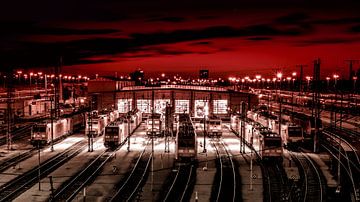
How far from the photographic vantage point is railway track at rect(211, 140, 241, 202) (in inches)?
930

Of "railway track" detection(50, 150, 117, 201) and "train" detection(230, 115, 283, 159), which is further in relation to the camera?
"train" detection(230, 115, 283, 159)

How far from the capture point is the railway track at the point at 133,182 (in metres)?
23.5

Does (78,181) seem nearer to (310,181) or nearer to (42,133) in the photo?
(310,181)

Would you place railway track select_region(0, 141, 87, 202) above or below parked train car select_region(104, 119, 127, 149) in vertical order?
below

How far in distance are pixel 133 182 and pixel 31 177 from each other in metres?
6.44

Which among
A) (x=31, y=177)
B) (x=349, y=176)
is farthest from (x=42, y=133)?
(x=349, y=176)

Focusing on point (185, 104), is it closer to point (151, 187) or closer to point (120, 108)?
point (120, 108)

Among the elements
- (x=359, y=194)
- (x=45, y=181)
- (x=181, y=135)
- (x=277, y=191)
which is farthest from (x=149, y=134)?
(x=359, y=194)

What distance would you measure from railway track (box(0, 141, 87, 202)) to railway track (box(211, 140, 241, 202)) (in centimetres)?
986

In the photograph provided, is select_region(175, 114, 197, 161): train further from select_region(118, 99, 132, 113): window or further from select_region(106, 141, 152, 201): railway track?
select_region(118, 99, 132, 113): window

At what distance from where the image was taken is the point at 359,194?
2322cm

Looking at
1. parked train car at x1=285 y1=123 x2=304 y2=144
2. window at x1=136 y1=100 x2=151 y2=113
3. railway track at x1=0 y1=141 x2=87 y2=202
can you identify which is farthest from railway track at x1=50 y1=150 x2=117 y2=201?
window at x1=136 y1=100 x2=151 y2=113

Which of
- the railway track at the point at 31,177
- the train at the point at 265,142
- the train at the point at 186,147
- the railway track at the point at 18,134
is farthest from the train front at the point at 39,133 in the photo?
the train at the point at 265,142

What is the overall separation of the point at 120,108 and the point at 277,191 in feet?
154
